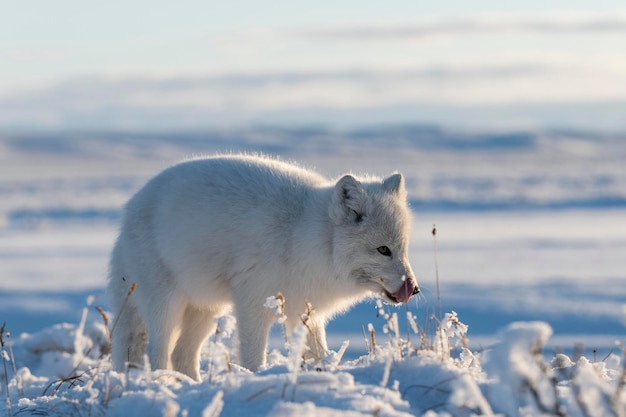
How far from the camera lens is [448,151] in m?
50.8

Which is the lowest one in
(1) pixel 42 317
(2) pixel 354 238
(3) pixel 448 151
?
(1) pixel 42 317

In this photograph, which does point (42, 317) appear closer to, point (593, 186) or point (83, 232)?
point (83, 232)

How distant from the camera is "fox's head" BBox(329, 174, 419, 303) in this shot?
16.0 ft

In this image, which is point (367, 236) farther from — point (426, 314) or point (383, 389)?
point (383, 389)

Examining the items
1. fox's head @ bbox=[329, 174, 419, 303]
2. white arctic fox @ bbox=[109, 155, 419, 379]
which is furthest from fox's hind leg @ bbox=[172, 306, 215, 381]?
fox's head @ bbox=[329, 174, 419, 303]

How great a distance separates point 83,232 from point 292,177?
11914 mm

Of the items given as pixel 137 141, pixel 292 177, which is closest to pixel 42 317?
pixel 292 177

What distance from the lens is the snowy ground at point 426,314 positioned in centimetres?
295

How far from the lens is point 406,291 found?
4.66 m

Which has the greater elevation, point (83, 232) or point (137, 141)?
point (137, 141)

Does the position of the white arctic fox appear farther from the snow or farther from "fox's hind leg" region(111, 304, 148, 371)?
the snow

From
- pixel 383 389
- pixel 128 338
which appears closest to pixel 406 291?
pixel 383 389

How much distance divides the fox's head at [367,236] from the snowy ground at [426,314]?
287mm

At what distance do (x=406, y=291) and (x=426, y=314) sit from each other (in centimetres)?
45
